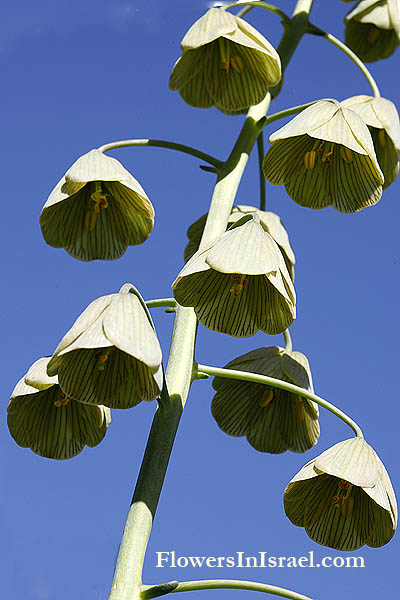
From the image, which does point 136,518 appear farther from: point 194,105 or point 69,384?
point 194,105

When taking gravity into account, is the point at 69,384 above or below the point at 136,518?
above

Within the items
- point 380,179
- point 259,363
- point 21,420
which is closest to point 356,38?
point 380,179

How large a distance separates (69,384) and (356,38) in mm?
2594

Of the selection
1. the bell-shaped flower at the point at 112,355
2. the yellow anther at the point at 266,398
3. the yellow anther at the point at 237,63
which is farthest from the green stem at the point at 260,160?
the bell-shaped flower at the point at 112,355

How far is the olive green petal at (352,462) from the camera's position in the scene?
2.38 m

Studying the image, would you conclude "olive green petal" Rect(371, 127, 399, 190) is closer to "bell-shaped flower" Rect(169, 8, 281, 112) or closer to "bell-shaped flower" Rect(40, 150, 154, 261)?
"bell-shaped flower" Rect(169, 8, 281, 112)

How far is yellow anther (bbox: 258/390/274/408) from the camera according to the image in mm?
3094

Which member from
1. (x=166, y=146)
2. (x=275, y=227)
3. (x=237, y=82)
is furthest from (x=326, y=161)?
(x=166, y=146)

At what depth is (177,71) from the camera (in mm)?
2947

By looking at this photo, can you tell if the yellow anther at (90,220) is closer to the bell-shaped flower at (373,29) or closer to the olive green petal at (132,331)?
the olive green petal at (132,331)

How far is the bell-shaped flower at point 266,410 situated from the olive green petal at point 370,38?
1.71m

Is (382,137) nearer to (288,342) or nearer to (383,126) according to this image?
(383,126)

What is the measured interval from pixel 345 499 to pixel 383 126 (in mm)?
1277

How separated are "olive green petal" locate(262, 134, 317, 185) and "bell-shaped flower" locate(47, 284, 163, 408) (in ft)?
2.86
